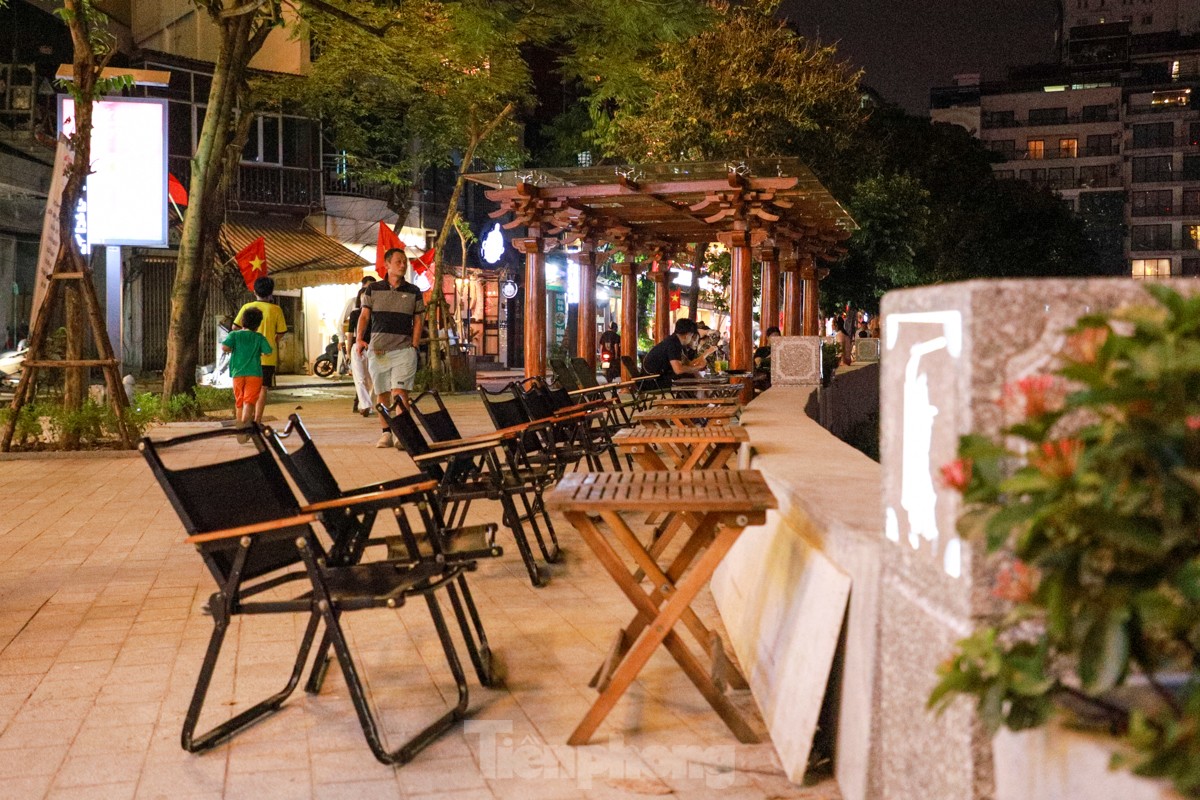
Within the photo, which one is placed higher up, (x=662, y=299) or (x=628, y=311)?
(x=662, y=299)

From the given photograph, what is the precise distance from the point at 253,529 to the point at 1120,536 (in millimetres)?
2889

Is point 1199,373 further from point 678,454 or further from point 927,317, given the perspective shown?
point 678,454

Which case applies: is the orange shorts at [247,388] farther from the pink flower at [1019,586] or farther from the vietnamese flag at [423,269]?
the pink flower at [1019,586]

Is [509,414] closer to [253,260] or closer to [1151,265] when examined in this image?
[253,260]

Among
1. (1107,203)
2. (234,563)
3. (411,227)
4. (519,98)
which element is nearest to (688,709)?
(234,563)

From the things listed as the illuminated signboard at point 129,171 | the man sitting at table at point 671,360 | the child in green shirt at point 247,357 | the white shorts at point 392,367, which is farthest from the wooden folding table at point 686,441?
the illuminated signboard at point 129,171

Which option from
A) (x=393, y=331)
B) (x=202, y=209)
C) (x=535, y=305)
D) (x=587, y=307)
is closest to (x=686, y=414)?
(x=393, y=331)

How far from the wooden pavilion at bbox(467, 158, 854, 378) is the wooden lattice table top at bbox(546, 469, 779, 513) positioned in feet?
35.0

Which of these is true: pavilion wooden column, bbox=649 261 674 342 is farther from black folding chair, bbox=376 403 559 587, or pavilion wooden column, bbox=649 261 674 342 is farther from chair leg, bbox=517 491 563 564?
black folding chair, bbox=376 403 559 587

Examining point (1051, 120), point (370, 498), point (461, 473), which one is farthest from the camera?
point (1051, 120)

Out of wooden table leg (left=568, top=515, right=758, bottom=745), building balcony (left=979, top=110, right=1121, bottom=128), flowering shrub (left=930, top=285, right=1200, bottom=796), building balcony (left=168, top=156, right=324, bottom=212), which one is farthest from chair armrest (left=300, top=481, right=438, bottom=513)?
building balcony (left=979, top=110, right=1121, bottom=128)

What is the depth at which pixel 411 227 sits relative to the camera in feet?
116

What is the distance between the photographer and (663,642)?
3980mm

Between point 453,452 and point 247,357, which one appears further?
point 247,357
